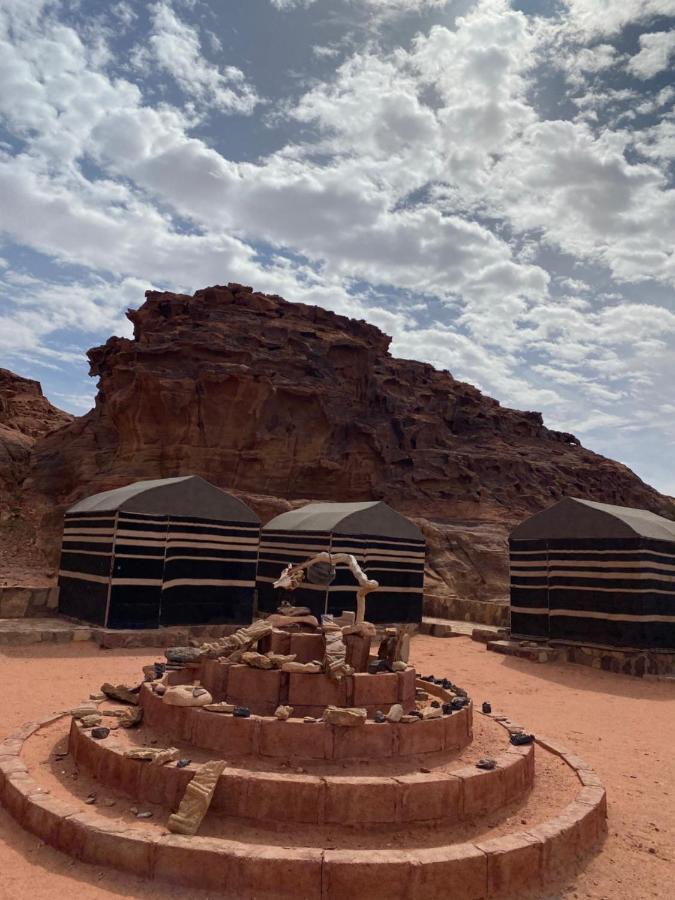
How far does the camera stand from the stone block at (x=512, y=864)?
516 centimetres

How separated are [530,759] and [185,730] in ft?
12.8

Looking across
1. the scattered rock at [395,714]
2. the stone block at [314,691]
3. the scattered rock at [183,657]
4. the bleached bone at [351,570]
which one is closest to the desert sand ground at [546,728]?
the scattered rock at [395,714]

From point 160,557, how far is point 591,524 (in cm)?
1193

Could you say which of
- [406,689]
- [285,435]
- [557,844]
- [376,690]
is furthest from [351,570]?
[285,435]

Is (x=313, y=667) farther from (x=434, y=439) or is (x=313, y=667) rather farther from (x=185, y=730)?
(x=434, y=439)

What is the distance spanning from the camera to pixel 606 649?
16766 mm

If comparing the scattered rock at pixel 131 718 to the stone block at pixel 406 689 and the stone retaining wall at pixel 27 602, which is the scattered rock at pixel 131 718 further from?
→ the stone retaining wall at pixel 27 602

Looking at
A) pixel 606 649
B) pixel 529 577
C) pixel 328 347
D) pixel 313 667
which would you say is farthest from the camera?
pixel 328 347

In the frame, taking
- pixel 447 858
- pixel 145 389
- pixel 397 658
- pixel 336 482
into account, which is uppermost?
pixel 145 389

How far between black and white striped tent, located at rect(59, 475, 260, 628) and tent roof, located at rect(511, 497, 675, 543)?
8532 mm

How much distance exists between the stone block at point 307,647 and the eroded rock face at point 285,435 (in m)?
26.5

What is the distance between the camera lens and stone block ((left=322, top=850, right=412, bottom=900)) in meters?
4.84

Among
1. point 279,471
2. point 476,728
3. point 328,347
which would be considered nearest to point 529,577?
point 476,728

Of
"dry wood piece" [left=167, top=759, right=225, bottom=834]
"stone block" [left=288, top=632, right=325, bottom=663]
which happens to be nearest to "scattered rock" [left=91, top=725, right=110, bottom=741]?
"dry wood piece" [left=167, top=759, right=225, bottom=834]
